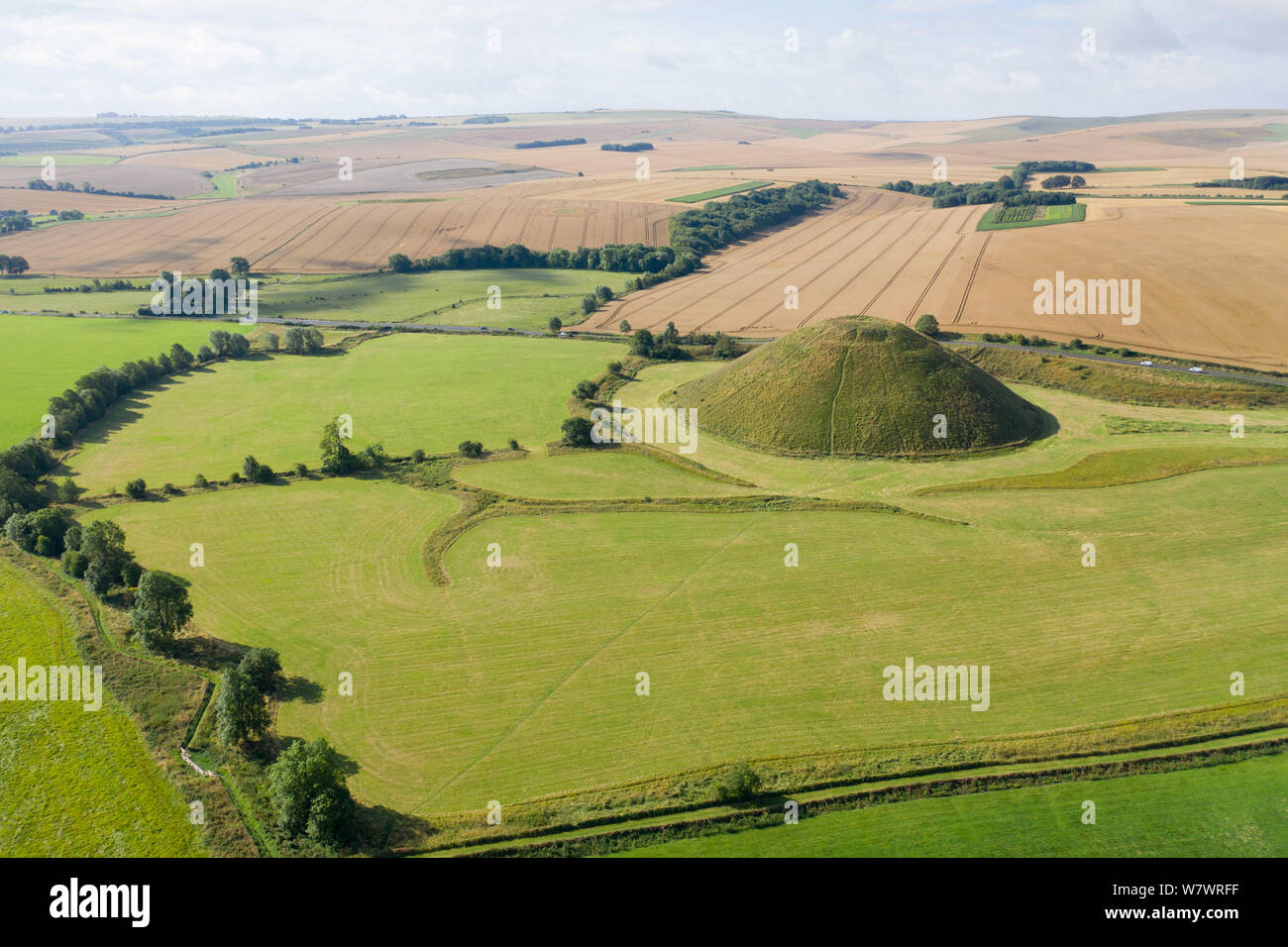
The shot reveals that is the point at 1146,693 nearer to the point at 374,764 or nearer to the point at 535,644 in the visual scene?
the point at 535,644

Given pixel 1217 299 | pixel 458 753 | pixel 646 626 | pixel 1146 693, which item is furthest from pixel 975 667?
pixel 1217 299

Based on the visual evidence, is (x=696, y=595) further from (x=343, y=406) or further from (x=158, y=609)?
(x=343, y=406)

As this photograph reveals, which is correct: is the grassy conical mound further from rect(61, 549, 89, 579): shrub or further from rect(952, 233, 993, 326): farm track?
rect(61, 549, 89, 579): shrub

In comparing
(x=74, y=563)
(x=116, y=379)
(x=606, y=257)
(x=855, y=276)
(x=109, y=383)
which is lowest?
(x=74, y=563)

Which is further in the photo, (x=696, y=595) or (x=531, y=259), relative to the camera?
(x=531, y=259)

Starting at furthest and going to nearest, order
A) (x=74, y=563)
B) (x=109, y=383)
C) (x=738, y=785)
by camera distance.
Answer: (x=109, y=383) → (x=74, y=563) → (x=738, y=785)

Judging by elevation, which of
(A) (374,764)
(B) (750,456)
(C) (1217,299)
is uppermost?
(C) (1217,299)

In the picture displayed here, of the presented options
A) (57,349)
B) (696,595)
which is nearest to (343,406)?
(57,349)

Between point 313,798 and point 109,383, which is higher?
A: point 109,383
